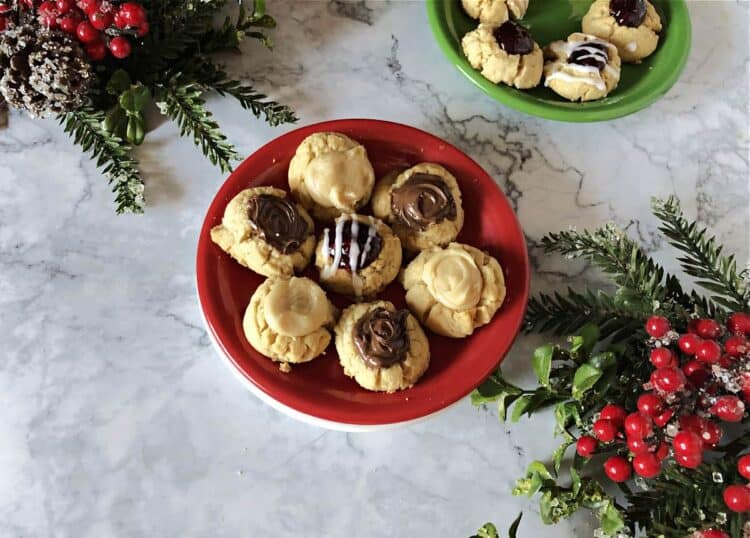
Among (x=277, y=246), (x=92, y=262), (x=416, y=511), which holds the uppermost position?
(x=277, y=246)

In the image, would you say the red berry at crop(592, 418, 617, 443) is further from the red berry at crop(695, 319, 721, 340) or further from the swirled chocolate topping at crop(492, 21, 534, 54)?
the swirled chocolate topping at crop(492, 21, 534, 54)

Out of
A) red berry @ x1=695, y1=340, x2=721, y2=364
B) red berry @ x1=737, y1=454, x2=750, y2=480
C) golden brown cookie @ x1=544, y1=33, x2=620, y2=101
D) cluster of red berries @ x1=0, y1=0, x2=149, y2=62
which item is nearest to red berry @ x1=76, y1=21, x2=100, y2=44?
cluster of red berries @ x1=0, y1=0, x2=149, y2=62

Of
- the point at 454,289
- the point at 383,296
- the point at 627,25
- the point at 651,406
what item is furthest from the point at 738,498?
the point at 627,25

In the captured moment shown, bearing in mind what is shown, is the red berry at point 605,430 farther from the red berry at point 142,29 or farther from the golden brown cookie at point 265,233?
the red berry at point 142,29

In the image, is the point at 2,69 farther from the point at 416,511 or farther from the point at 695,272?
the point at 695,272

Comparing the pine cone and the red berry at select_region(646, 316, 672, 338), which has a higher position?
the pine cone

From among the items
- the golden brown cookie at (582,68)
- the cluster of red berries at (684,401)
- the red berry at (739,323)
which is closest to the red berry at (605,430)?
the cluster of red berries at (684,401)

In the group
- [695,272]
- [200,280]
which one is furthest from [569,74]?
[200,280]
